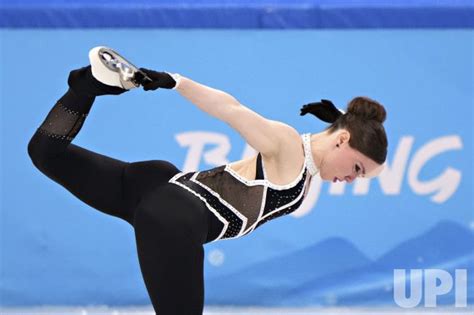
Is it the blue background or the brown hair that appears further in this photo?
the blue background

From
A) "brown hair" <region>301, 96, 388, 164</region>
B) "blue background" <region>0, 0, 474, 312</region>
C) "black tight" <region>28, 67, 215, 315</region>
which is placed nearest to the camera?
"black tight" <region>28, 67, 215, 315</region>

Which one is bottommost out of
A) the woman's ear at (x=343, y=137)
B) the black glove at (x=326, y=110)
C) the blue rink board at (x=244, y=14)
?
the woman's ear at (x=343, y=137)

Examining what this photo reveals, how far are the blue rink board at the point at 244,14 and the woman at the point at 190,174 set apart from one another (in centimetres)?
146

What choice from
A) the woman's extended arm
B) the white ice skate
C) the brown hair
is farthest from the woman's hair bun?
the white ice skate

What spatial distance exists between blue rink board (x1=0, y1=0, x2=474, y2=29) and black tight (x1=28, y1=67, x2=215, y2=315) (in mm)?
1518

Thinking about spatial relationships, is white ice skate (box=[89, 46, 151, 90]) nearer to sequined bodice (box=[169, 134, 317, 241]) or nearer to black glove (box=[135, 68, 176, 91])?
black glove (box=[135, 68, 176, 91])

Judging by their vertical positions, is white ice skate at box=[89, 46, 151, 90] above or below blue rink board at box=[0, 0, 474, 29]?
below

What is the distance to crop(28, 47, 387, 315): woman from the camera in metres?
2.78

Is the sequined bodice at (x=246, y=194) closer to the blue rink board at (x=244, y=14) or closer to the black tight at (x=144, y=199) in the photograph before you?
the black tight at (x=144, y=199)

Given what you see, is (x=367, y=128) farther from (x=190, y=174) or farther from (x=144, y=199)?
(x=144, y=199)

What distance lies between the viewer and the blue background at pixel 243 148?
14.5ft

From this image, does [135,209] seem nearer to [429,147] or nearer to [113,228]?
[113,228]

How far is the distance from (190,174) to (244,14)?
158cm

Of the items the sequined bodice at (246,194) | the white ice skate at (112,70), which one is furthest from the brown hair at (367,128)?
the white ice skate at (112,70)
